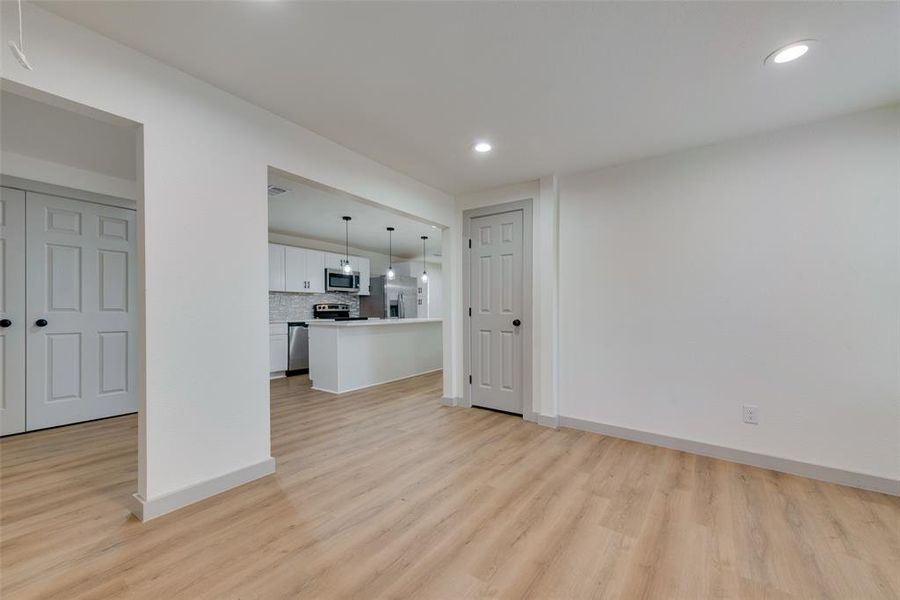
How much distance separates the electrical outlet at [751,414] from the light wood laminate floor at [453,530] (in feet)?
1.21

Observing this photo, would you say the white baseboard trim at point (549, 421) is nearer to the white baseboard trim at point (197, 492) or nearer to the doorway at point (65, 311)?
the white baseboard trim at point (197, 492)

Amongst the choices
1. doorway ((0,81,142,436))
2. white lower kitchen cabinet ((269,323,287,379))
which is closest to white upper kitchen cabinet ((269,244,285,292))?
white lower kitchen cabinet ((269,323,287,379))

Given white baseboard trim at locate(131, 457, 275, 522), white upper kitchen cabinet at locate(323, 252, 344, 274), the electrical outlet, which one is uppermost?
white upper kitchen cabinet at locate(323, 252, 344, 274)

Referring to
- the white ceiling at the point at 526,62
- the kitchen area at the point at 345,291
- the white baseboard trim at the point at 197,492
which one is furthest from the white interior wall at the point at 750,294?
the white baseboard trim at the point at 197,492

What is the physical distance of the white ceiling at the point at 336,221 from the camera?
13.7 ft

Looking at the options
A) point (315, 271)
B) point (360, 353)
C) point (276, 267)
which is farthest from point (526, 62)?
point (315, 271)

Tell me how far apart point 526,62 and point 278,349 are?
5.53m

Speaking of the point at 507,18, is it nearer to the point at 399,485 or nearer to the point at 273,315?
the point at 399,485

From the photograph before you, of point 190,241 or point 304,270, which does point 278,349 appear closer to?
point 304,270

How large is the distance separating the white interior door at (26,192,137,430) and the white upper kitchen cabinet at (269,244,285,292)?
2.02 metres

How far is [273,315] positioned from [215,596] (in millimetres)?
5363

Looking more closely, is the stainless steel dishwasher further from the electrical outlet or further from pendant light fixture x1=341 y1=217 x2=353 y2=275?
the electrical outlet

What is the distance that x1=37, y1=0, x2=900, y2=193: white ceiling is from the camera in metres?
1.56

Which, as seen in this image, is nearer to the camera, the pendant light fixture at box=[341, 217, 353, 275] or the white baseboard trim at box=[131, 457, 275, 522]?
the white baseboard trim at box=[131, 457, 275, 522]
